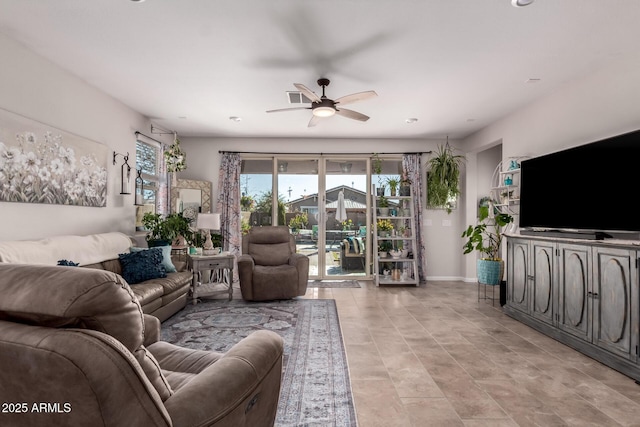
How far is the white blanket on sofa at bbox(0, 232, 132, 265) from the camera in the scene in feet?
8.72

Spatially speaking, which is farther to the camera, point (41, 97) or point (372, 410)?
point (41, 97)

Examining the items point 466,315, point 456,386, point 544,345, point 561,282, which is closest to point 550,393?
point 456,386

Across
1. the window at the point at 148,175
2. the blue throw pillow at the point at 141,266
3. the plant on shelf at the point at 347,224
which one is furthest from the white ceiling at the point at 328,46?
the plant on shelf at the point at 347,224

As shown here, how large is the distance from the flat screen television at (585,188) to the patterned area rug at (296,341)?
8.40 ft

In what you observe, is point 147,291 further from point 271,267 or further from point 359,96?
point 359,96

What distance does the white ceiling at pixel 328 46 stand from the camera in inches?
98.2

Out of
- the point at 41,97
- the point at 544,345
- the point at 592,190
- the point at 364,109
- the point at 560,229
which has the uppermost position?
the point at 364,109

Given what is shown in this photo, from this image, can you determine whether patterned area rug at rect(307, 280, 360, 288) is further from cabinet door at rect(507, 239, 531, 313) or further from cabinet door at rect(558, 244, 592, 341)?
cabinet door at rect(558, 244, 592, 341)

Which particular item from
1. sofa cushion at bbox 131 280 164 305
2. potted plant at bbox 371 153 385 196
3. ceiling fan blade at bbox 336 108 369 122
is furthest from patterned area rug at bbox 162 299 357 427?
potted plant at bbox 371 153 385 196

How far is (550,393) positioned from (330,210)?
4.65m

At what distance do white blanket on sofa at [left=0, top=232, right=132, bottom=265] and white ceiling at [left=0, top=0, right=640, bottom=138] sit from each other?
5.62ft

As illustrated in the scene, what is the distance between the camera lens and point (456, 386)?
2422 mm

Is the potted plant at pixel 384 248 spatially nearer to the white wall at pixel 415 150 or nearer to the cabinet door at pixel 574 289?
the white wall at pixel 415 150

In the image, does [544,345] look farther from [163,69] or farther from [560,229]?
[163,69]
